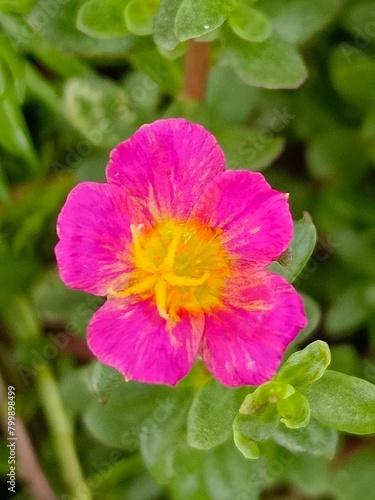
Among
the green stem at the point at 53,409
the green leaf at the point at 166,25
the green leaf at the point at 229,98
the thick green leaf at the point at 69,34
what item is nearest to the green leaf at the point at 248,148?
the green leaf at the point at 229,98

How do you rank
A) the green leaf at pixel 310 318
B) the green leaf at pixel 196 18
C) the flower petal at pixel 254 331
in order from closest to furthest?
the flower petal at pixel 254 331, the green leaf at pixel 196 18, the green leaf at pixel 310 318

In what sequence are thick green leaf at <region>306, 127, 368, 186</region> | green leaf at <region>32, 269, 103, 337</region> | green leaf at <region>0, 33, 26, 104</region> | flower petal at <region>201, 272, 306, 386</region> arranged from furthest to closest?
thick green leaf at <region>306, 127, 368, 186</region> < green leaf at <region>32, 269, 103, 337</region> < green leaf at <region>0, 33, 26, 104</region> < flower petal at <region>201, 272, 306, 386</region>

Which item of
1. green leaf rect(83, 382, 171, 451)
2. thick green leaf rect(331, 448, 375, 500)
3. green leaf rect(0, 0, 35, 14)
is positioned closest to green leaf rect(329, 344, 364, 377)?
thick green leaf rect(331, 448, 375, 500)

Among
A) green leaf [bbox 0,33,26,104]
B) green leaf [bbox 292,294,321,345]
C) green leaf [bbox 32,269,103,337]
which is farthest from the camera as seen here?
green leaf [bbox 32,269,103,337]

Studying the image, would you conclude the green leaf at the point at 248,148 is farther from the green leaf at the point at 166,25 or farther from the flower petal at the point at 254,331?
the flower petal at the point at 254,331

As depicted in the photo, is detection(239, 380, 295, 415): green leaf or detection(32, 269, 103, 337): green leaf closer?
detection(239, 380, 295, 415): green leaf

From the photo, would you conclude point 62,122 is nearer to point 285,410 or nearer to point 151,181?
point 151,181

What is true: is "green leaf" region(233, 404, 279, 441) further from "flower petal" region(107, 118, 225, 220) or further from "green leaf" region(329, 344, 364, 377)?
"green leaf" region(329, 344, 364, 377)
